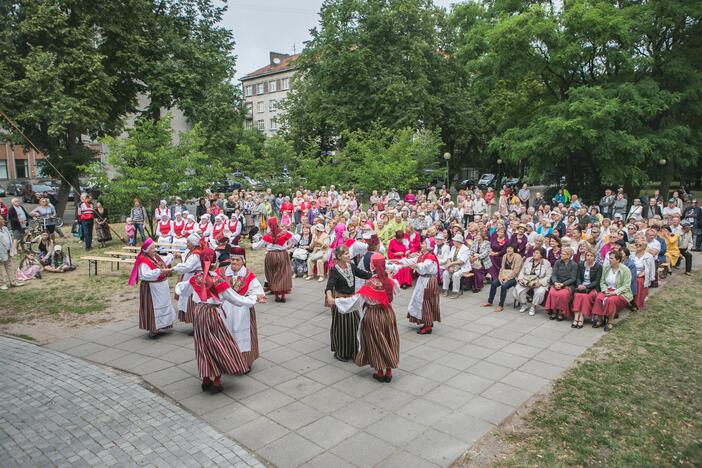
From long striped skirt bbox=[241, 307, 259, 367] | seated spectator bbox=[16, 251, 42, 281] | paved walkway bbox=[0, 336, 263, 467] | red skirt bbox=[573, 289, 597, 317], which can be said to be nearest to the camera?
paved walkway bbox=[0, 336, 263, 467]

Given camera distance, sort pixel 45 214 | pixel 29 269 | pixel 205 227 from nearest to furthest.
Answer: pixel 205 227 → pixel 29 269 → pixel 45 214

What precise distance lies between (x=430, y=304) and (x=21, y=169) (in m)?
61.4

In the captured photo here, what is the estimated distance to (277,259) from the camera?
11453 millimetres

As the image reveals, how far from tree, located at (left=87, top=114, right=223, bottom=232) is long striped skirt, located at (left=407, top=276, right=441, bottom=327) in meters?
11.8

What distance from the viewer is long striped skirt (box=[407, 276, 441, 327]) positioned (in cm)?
923

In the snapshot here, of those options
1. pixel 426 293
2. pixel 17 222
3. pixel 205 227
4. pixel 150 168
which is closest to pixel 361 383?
pixel 426 293

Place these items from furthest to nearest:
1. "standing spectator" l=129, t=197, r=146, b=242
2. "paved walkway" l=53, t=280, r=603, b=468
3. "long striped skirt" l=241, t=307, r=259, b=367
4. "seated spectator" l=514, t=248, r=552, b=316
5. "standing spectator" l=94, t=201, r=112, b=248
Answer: "standing spectator" l=94, t=201, r=112, b=248 → "standing spectator" l=129, t=197, r=146, b=242 → "seated spectator" l=514, t=248, r=552, b=316 → "long striped skirt" l=241, t=307, r=259, b=367 → "paved walkway" l=53, t=280, r=603, b=468

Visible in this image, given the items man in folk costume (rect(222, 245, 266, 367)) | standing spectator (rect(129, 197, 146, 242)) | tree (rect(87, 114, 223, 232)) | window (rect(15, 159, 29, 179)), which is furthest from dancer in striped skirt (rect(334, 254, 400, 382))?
window (rect(15, 159, 29, 179))

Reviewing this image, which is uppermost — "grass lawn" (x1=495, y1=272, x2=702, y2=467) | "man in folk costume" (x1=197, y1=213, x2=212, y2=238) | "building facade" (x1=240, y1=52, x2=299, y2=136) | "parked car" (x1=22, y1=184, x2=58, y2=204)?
"building facade" (x1=240, y1=52, x2=299, y2=136)

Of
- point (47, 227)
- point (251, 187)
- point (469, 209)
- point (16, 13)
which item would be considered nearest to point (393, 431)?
point (469, 209)

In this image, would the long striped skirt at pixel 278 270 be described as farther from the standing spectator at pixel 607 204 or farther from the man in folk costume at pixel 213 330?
the standing spectator at pixel 607 204

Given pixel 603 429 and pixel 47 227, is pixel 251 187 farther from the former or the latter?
pixel 603 429

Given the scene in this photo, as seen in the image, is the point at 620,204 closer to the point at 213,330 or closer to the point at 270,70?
the point at 213,330

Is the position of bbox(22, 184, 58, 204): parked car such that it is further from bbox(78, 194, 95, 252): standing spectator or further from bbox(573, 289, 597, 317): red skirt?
bbox(573, 289, 597, 317): red skirt
